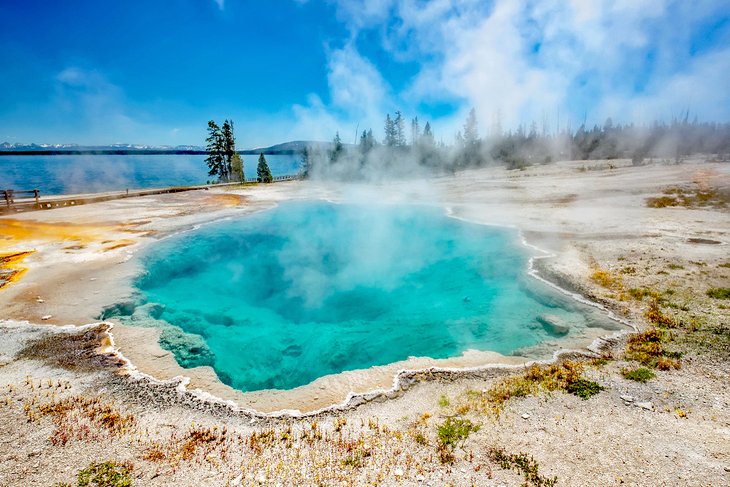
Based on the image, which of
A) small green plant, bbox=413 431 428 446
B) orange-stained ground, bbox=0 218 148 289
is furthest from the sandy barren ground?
orange-stained ground, bbox=0 218 148 289

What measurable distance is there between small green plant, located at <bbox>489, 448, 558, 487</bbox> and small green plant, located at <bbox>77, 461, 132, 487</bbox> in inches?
205

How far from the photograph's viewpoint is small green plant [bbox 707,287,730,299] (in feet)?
33.0

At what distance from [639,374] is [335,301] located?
10.1m

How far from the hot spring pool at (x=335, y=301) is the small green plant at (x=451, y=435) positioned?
383 cm

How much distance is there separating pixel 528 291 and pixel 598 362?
5255 millimetres

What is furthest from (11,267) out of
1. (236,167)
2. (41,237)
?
(236,167)

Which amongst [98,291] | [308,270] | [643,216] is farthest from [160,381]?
[643,216]

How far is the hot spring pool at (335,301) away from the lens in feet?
33.0

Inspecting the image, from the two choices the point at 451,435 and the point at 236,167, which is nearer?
the point at 451,435

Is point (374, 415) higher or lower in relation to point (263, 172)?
lower

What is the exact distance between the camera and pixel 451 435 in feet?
18.3

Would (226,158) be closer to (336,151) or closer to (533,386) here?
(336,151)

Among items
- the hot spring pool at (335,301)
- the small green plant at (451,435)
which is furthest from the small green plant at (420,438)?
the hot spring pool at (335,301)

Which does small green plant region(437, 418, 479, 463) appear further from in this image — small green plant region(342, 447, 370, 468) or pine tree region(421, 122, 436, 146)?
pine tree region(421, 122, 436, 146)
